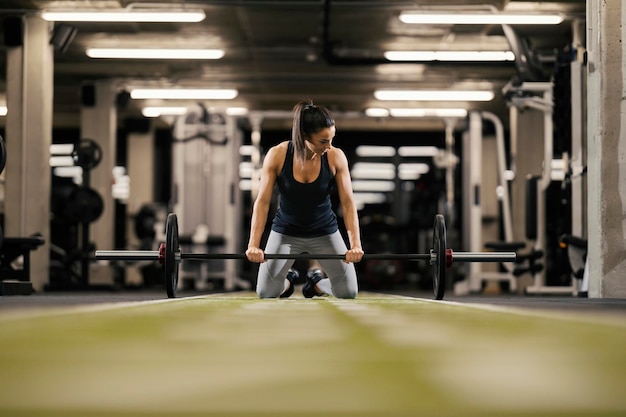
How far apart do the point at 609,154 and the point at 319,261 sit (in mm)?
2219

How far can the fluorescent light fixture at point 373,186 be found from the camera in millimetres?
26562

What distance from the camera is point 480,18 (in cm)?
981

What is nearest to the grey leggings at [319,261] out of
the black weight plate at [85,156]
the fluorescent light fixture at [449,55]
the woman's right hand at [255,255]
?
the woman's right hand at [255,255]

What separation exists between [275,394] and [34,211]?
9.31 m

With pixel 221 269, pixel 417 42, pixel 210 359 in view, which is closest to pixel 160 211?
Result: pixel 221 269

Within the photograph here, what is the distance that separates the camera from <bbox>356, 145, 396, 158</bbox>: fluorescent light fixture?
22.1m

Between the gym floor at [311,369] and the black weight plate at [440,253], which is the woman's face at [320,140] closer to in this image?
the black weight plate at [440,253]

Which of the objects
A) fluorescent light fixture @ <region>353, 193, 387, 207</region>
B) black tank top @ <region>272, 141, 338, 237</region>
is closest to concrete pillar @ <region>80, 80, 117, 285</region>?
black tank top @ <region>272, 141, 338, 237</region>

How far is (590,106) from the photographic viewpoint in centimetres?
637

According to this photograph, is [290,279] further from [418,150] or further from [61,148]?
[418,150]

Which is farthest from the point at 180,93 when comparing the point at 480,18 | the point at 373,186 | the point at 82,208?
the point at 373,186

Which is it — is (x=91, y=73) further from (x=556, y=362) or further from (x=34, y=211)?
(x=556, y=362)

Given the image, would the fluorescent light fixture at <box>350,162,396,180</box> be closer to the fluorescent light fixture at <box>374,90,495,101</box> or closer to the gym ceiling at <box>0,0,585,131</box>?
the gym ceiling at <box>0,0,585,131</box>

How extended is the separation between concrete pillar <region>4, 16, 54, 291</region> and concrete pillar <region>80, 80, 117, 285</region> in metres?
2.93
